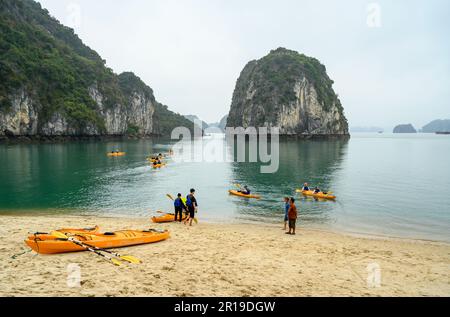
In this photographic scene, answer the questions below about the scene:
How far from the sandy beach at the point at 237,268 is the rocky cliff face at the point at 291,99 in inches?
5343

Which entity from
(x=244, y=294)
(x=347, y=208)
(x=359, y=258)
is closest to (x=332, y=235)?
(x=359, y=258)

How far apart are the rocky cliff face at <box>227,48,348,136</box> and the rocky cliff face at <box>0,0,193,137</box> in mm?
66561

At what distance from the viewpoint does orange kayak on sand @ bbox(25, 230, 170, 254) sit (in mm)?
12219

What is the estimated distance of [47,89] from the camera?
11381cm

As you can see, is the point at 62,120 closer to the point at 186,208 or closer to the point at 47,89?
the point at 47,89

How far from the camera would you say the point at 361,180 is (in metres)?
41.6

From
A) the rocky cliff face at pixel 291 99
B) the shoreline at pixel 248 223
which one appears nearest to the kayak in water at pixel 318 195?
the shoreline at pixel 248 223

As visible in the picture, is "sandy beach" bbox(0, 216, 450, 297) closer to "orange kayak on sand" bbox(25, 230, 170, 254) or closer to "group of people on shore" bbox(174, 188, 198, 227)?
"orange kayak on sand" bbox(25, 230, 170, 254)

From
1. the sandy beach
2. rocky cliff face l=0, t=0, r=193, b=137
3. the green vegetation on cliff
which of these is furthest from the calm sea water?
the green vegetation on cliff

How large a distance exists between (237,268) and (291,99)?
14569 cm

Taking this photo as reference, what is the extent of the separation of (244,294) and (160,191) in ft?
79.4

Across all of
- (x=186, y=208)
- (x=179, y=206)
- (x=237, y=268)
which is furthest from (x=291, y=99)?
(x=237, y=268)

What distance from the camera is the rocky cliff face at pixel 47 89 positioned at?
98375mm

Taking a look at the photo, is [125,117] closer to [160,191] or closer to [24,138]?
[24,138]
